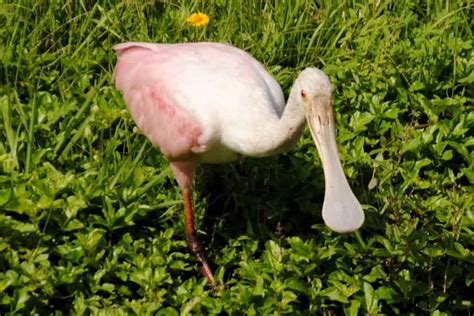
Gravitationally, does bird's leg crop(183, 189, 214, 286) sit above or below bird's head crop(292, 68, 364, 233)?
below

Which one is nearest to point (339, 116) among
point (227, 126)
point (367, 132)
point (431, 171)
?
point (367, 132)

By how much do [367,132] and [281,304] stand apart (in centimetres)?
124


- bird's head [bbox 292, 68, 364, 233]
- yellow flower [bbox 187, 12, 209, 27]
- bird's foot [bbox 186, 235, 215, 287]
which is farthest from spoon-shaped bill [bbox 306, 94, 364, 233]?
yellow flower [bbox 187, 12, 209, 27]

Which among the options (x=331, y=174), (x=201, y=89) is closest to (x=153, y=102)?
(x=201, y=89)

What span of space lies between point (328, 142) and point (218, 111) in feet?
1.54

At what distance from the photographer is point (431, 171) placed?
14.7ft

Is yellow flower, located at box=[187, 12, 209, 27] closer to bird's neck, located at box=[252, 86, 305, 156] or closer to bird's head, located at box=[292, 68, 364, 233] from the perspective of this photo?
bird's neck, located at box=[252, 86, 305, 156]

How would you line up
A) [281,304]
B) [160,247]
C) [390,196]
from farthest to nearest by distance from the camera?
[390,196] → [160,247] → [281,304]

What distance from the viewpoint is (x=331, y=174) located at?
3.63 m

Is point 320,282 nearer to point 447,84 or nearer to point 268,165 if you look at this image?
point 268,165

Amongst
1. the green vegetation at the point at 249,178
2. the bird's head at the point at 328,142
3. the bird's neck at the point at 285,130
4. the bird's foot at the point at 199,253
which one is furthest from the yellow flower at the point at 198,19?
the bird's head at the point at 328,142

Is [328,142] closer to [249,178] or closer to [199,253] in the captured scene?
[199,253]

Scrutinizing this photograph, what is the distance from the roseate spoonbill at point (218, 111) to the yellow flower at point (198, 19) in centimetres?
54

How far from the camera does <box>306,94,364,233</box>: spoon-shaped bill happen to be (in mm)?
3537
